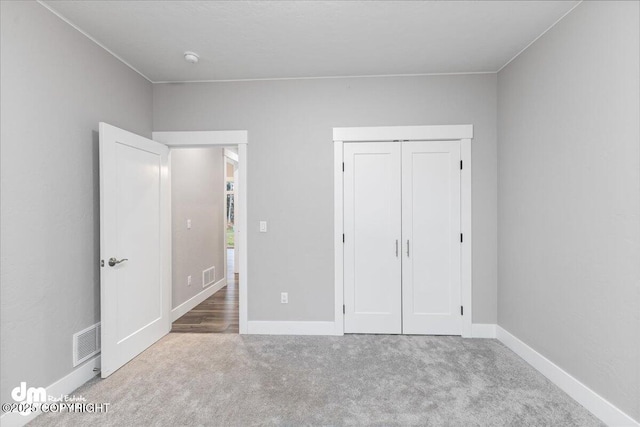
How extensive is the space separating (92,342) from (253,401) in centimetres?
143

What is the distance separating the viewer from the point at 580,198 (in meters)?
2.00

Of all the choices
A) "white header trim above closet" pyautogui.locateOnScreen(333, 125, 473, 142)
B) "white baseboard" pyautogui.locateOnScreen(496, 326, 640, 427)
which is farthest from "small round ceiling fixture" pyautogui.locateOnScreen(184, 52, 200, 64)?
"white baseboard" pyautogui.locateOnScreen(496, 326, 640, 427)

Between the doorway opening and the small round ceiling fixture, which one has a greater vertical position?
the small round ceiling fixture

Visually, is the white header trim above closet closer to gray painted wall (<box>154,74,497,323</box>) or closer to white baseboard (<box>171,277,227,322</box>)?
gray painted wall (<box>154,74,497,323</box>)

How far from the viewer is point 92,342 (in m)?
2.35

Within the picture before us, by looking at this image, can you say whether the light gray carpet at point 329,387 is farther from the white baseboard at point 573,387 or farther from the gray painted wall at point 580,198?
the gray painted wall at point 580,198

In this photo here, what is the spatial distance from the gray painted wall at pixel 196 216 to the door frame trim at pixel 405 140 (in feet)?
6.59

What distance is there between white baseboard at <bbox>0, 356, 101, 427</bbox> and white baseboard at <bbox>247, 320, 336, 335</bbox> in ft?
4.35

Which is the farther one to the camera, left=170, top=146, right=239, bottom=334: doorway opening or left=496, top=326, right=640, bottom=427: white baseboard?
left=170, top=146, right=239, bottom=334: doorway opening

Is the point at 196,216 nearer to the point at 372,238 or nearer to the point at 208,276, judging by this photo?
the point at 208,276

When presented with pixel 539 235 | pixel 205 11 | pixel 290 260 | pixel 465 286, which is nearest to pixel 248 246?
pixel 290 260

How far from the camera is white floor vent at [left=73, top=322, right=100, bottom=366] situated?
2201 millimetres

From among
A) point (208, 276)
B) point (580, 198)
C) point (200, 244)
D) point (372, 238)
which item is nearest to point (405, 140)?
point (372, 238)

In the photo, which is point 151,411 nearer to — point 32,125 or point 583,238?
point 32,125
